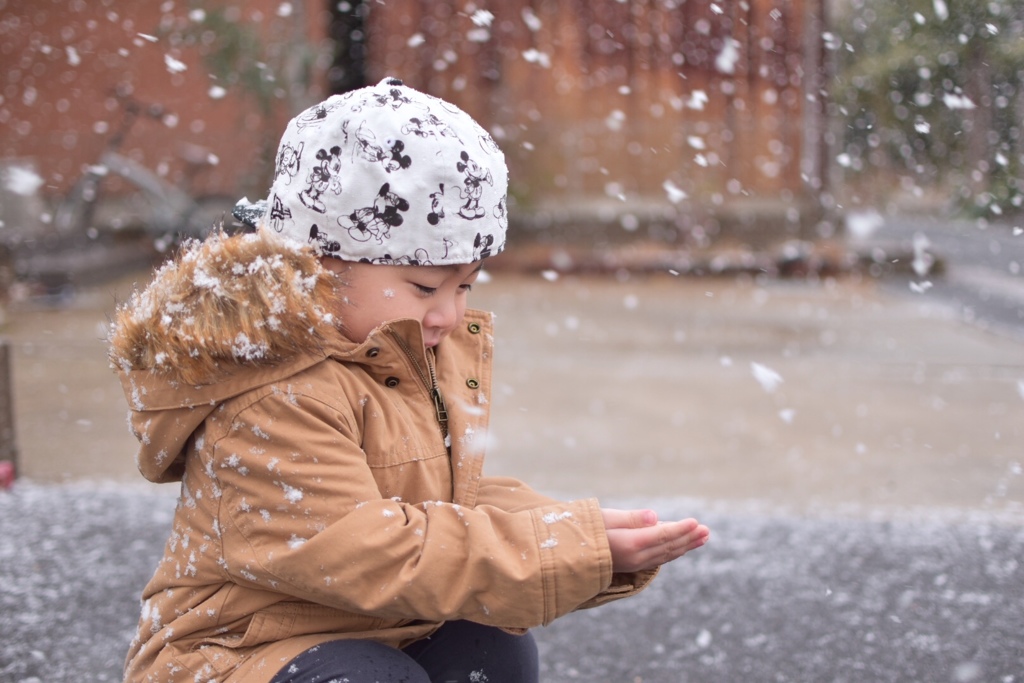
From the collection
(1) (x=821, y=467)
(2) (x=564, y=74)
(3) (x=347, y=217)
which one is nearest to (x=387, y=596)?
(3) (x=347, y=217)

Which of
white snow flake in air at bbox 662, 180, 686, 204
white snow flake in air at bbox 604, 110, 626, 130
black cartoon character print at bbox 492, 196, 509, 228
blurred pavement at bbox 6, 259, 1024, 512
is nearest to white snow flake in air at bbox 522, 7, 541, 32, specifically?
white snow flake in air at bbox 604, 110, 626, 130

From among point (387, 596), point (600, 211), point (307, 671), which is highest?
point (387, 596)

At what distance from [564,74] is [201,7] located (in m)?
2.99

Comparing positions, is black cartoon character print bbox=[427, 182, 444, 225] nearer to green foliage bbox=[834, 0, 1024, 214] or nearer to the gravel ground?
the gravel ground

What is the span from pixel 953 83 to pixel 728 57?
264 centimetres

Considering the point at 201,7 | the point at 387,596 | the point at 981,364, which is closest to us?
the point at 387,596

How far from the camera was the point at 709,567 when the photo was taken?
275cm

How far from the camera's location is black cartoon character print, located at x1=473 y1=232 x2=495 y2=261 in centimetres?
144

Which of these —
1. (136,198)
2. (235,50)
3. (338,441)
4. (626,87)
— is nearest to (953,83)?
(626,87)

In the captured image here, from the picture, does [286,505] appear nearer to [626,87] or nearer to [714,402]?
Result: [714,402]

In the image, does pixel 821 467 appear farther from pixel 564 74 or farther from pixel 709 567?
pixel 564 74

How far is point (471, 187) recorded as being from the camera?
142 centimetres

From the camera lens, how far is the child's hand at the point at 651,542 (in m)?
1.31

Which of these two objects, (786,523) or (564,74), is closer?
(786,523)
